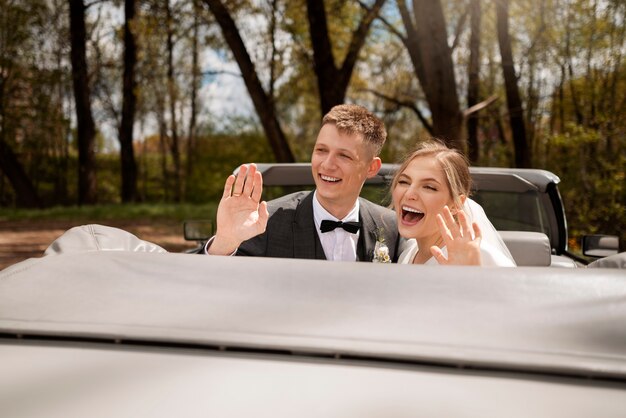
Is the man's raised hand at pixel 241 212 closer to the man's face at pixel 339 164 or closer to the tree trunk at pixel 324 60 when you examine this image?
the man's face at pixel 339 164

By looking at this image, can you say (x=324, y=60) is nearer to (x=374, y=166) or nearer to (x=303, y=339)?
(x=374, y=166)

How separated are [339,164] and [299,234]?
43cm

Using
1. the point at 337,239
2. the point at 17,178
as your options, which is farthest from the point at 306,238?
the point at 17,178

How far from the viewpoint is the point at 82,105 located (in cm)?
2248

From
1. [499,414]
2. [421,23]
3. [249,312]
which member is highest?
[421,23]

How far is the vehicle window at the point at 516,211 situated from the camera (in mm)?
4488

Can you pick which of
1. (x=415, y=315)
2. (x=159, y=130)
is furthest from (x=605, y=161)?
(x=159, y=130)

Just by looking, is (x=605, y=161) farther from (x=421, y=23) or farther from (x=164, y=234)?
(x=164, y=234)

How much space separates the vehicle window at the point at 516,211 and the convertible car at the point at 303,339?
114 inches

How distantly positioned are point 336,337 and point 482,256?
3.72ft

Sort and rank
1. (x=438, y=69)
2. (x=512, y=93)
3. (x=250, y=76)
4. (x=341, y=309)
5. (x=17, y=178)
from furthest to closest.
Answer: (x=17, y=178), (x=512, y=93), (x=250, y=76), (x=438, y=69), (x=341, y=309)

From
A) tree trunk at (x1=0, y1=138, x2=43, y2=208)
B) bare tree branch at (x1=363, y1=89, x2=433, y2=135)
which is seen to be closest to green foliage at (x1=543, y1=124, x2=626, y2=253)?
bare tree branch at (x1=363, y1=89, x2=433, y2=135)

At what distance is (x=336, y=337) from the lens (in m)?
1.47

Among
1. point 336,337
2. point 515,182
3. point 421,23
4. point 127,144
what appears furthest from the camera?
point 127,144
